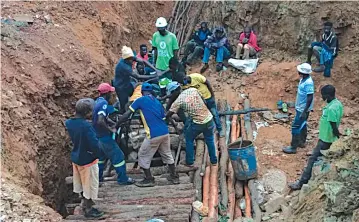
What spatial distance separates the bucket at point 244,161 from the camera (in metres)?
8.54

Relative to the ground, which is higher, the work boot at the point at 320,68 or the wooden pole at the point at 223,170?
the work boot at the point at 320,68

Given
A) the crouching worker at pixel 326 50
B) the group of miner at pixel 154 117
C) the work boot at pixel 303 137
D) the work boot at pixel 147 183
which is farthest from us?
the crouching worker at pixel 326 50

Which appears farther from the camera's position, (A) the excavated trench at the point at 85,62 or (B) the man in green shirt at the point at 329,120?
(A) the excavated trench at the point at 85,62

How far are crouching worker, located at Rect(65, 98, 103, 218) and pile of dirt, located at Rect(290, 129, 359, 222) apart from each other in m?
2.80

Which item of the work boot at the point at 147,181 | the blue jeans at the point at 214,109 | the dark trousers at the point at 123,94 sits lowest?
the work boot at the point at 147,181

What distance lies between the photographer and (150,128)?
777 cm

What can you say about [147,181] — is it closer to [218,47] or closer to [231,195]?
[231,195]

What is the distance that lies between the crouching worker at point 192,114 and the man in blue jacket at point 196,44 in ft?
15.4

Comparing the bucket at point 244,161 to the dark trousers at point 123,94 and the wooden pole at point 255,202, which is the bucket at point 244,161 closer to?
the wooden pole at point 255,202

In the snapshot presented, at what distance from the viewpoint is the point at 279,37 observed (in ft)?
42.9

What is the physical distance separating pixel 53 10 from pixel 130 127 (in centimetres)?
350

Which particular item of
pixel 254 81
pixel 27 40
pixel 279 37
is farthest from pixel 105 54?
pixel 279 37

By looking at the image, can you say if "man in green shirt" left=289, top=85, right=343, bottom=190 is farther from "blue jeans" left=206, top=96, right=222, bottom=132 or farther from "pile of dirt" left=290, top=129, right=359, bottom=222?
"blue jeans" left=206, top=96, right=222, bottom=132

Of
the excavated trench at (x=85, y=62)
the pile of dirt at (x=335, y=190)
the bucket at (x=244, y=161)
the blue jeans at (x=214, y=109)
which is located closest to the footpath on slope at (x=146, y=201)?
the bucket at (x=244, y=161)
